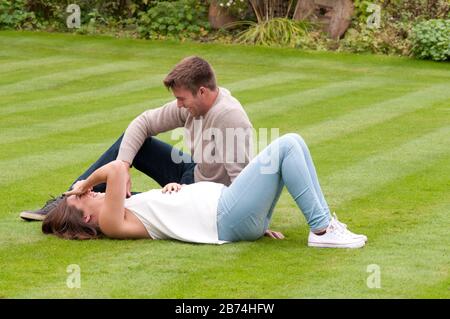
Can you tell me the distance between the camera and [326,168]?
10.1 meters

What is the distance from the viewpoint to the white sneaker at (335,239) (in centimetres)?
719

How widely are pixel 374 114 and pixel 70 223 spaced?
6.36m

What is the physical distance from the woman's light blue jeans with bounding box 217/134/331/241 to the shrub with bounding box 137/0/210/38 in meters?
12.5

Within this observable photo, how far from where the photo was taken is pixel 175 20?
1978cm

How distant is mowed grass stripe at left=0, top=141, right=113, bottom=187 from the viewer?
985 cm

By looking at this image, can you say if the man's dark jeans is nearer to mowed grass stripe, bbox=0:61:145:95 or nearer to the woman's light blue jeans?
the woman's light blue jeans

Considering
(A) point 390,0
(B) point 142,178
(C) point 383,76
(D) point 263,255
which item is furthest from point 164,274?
(A) point 390,0

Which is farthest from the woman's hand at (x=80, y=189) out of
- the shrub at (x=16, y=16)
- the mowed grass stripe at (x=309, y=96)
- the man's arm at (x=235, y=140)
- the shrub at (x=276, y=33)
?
the shrub at (x=16, y=16)

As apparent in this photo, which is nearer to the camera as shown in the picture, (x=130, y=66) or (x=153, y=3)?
(x=130, y=66)

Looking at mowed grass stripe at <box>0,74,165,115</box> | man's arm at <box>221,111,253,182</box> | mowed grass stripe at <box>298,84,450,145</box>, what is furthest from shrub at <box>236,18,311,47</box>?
man's arm at <box>221,111,253,182</box>

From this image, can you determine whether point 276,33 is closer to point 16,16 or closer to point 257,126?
point 16,16

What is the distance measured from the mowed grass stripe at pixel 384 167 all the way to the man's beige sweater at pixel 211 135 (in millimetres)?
1339
